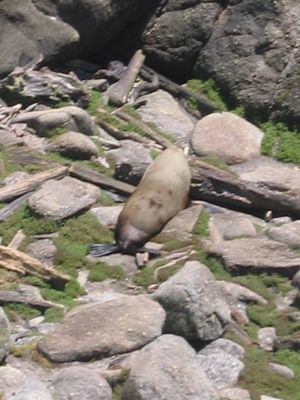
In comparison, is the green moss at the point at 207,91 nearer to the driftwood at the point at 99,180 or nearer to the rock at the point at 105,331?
the driftwood at the point at 99,180

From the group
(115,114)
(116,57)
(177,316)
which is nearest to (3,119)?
(115,114)

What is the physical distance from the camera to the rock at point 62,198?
14.6 metres

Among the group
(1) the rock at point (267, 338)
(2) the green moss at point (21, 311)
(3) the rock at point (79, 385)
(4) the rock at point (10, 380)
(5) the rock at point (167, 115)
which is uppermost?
(3) the rock at point (79, 385)

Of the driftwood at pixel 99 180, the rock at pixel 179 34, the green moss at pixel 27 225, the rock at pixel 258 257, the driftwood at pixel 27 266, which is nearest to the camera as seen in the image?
the driftwood at pixel 27 266

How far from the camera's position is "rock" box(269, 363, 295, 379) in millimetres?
11922

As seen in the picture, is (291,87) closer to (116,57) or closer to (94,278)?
(116,57)

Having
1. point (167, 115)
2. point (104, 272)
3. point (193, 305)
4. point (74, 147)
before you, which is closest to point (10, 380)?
point (193, 305)

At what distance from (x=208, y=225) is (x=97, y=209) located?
1308mm

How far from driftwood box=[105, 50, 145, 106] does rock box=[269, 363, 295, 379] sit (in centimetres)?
705

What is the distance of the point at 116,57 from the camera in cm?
1964

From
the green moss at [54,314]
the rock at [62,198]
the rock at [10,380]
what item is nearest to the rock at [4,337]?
the rock at [10,380]

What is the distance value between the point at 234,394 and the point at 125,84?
26.9 feet

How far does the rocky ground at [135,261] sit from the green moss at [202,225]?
0.06ft

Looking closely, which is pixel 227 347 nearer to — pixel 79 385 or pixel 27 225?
pixel 79 385
